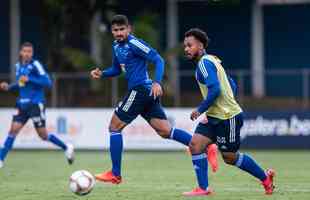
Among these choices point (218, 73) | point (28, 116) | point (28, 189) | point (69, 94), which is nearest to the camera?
point (218, 73)

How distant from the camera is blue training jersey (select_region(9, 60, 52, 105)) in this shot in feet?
58.6

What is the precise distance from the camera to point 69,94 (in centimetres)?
2639

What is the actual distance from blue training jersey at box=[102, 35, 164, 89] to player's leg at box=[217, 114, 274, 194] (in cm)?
149

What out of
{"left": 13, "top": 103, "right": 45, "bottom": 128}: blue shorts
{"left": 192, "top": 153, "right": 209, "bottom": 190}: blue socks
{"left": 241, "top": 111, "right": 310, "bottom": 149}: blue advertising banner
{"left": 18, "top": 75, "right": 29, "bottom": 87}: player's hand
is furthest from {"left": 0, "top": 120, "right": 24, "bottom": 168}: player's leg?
{"left": 241, "top": 111, "right": 310, "bottom": 149}: blue advertising banner

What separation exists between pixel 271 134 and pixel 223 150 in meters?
11.6

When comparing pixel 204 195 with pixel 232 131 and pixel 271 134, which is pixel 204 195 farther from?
pixel 271 134

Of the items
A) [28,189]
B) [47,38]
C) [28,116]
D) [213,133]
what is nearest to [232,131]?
[213,133]

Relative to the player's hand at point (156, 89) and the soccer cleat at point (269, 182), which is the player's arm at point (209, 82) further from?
the soccer cleat at point (269, 182)

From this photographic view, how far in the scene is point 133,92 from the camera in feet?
42.8

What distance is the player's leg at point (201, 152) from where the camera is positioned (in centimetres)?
1180

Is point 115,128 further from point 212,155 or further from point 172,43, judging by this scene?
point 172,43

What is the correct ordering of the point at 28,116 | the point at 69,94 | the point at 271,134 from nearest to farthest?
the point at 28,116 < the point at 271,134 < the point at 69,94

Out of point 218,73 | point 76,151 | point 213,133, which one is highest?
point 218,73

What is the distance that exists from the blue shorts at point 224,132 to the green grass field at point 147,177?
623 mm
